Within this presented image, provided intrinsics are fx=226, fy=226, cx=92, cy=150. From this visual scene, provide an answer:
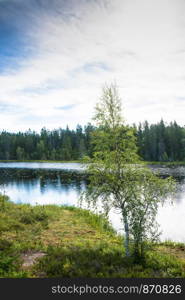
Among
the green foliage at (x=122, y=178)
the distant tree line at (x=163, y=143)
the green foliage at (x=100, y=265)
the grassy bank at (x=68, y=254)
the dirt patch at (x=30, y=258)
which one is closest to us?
the green foliage at (x=100, y=265)

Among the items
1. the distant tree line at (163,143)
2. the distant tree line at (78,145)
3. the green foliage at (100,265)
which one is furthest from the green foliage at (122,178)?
the distant tree line at (163,143)

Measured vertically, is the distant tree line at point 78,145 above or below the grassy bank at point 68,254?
above

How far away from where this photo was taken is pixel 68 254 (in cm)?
851

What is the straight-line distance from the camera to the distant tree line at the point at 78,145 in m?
83.1

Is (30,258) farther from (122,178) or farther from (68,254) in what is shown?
(122,178)

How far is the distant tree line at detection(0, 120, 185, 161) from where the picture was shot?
83125 millimetres

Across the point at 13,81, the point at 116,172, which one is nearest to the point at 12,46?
the point at 13,81

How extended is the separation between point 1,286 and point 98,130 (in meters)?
5.88

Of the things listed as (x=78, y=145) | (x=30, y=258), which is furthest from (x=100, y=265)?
(x=78, y=145)

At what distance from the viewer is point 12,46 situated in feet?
27.3

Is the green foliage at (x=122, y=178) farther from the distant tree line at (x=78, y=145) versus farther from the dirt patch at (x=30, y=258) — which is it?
the distant tree line at (x=78, y=145)

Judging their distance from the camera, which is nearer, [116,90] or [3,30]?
[3,30]

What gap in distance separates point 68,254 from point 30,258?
4.69 ft

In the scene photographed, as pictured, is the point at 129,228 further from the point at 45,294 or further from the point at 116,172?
the point at 45,294
